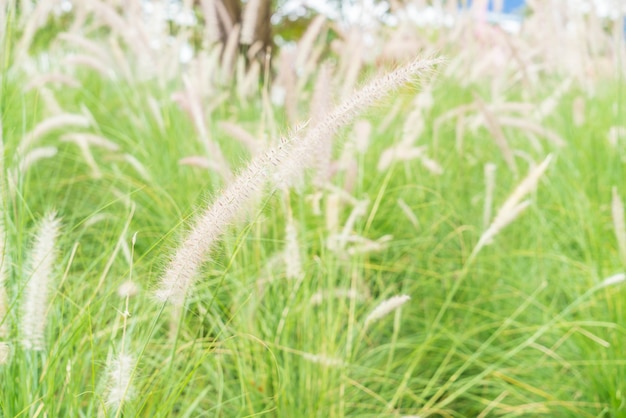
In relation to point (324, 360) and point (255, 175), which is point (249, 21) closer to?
point (324, 360)

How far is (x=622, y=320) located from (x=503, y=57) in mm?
2112

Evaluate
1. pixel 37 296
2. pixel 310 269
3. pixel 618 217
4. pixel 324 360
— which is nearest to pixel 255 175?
pixel 37 296

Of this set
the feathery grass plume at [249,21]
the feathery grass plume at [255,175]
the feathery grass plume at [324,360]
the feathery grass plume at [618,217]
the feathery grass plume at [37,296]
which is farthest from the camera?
the feathery grass plume at [249,21]

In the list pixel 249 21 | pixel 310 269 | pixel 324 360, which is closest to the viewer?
pixel 324 360

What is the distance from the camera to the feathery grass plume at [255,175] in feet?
3.21

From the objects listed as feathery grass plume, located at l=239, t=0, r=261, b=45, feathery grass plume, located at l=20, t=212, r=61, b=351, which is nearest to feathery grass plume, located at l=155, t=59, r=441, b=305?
feathery grass plume, located at l=20, t=212, r=61, b=351

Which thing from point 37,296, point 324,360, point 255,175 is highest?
point 255,175

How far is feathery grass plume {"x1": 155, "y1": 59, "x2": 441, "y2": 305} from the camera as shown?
38.5 inches

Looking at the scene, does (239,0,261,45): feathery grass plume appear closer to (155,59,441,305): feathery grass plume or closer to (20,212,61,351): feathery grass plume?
(20,212,61,351): feathery grass plume

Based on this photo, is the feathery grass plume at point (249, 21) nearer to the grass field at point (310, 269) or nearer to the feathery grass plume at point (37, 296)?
the grass field at point (310, 269)

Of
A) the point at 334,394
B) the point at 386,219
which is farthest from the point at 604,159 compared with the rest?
the point at 334,394

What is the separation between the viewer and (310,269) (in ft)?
6.29

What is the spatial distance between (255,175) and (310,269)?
97cm

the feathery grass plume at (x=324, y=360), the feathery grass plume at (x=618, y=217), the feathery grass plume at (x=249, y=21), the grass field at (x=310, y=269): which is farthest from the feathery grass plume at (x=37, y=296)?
the feathery grass plume at (x=249, y=21)
